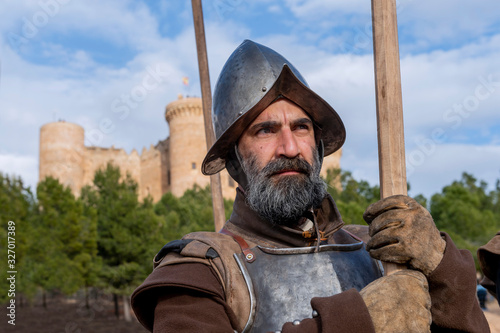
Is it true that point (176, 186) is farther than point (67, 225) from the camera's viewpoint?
Yes

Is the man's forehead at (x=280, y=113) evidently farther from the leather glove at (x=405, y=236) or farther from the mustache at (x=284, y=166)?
the leather glove at (x=405, y=236)

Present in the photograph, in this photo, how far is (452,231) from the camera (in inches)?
958

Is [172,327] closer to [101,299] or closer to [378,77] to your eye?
[378,77]

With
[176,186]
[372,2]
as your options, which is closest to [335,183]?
[176,186]

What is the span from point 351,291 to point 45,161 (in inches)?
1544

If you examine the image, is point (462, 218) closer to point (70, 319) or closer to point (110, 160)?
point (70, 319)

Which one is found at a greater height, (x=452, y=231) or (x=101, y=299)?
(x=452, y=231)

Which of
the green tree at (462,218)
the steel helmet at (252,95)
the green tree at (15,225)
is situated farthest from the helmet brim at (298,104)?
the green tree at (462,218)

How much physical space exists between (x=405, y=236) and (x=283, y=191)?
49cm

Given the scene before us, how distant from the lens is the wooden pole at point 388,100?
1936mm

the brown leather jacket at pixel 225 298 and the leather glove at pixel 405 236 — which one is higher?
the leather glove at pixel 405 236

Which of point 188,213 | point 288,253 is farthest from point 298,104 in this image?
point 188,213

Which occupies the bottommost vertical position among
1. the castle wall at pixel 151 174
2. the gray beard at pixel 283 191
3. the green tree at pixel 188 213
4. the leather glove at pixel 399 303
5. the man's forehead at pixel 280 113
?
the leather glove at pixel 399 303

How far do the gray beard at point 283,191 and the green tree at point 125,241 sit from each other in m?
16.7
